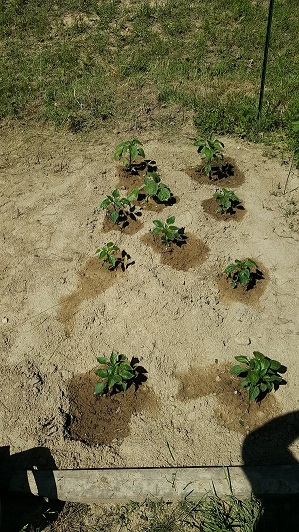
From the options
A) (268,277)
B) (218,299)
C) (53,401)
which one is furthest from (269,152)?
(53,401)

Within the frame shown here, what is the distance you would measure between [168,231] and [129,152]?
57.4 inches

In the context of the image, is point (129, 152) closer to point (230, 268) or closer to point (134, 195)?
point (134, 195)

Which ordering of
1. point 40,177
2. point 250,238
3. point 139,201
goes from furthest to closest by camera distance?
1. point 40,177
2. point 139,201
3. point 250,238

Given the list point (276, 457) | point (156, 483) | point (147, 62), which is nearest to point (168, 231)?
point (276, 457)

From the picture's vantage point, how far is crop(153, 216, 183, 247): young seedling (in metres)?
4.82

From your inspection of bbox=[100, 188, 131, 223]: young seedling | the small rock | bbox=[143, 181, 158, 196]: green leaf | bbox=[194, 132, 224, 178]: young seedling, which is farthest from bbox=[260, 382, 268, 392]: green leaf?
bbox=[194, 132, 224, 178]: young seedling

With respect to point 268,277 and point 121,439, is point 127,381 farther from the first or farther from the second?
point 268,277

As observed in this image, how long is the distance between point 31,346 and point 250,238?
2430mm

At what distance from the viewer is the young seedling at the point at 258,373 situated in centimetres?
371

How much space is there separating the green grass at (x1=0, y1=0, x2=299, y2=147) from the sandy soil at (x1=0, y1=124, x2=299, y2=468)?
94 cm

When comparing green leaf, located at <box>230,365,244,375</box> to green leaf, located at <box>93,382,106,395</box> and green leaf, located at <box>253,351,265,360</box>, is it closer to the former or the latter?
green leaf, located at <box>253,351,265,360</box>

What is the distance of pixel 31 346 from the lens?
4.29m

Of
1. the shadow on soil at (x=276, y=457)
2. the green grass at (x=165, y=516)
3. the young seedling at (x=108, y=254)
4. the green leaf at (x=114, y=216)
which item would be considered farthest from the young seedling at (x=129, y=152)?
the green grass at (x=165, y=516)

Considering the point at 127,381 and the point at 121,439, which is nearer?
the point at 121,439
